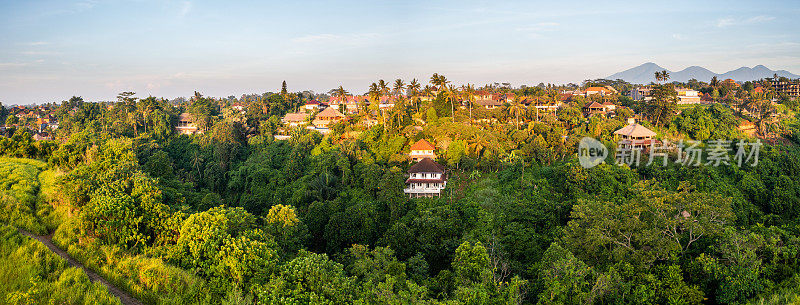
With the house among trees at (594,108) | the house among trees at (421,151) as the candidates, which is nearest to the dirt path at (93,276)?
the house among trees at (421,151)

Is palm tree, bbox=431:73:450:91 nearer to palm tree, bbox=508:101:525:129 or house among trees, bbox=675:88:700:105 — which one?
palm tree, bbox=508:101:525:129

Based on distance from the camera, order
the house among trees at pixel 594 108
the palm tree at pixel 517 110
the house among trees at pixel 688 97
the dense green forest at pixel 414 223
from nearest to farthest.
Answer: the dense green forest at pixel 414 223 < the palm tree at pixel 517 110 < the house among trees at pixel 594 108 < the house among trees at pixel 688 97

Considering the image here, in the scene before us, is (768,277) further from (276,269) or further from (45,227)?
(45,227)

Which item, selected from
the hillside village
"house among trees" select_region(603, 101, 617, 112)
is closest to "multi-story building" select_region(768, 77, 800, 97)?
the hillside village

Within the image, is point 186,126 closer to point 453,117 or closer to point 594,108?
point 453,117

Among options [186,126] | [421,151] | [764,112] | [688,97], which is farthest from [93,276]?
[688,97]

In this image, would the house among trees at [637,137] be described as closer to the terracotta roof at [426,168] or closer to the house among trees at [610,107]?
the house among trees at [610,107]
